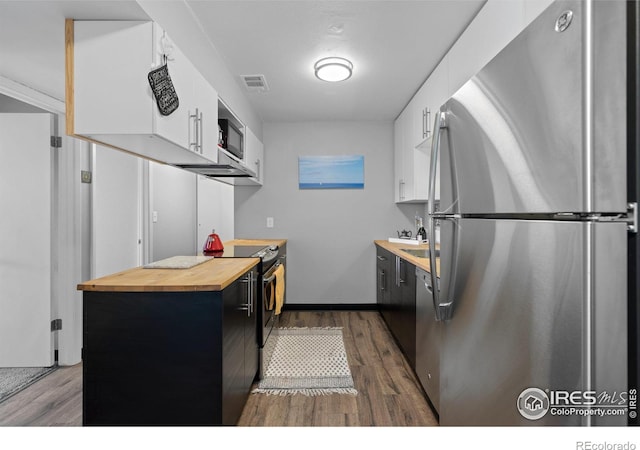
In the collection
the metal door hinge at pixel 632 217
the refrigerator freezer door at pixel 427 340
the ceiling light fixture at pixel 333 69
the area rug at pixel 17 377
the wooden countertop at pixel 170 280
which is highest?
the ceiling light fixture at pixel 333 69

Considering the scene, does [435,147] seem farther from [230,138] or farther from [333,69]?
[230,138]

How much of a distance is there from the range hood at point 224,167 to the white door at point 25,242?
1132mm

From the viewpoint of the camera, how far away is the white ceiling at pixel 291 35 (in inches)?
63.1

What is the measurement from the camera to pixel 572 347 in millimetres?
696

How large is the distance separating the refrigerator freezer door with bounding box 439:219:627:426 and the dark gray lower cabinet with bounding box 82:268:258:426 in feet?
3.32

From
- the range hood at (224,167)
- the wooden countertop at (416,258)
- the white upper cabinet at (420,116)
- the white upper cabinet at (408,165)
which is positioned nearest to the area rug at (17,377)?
the range hood at (224,167)

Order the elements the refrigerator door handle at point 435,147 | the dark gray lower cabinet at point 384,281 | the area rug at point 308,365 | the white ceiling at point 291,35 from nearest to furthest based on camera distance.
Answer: the refrigerator door handle at point 435,147 → the white ceiling at point 291,35 → the area rug at point 308,365 → the dark gray lower cabinet at point 384,281

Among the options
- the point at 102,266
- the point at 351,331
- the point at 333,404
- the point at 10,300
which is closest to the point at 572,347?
the point at 333,404

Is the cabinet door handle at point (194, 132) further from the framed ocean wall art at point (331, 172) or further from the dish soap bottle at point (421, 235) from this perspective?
the dish soap bottle at point (421, 235)

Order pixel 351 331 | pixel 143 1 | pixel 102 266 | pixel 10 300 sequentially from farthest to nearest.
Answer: pixel 351 331 → pixel 102 266 → pixel 10 300 → pixel 143 1

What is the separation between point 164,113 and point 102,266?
2019mm

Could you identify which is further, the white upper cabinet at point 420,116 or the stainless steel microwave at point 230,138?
the white upper cabinet at point 420,116
